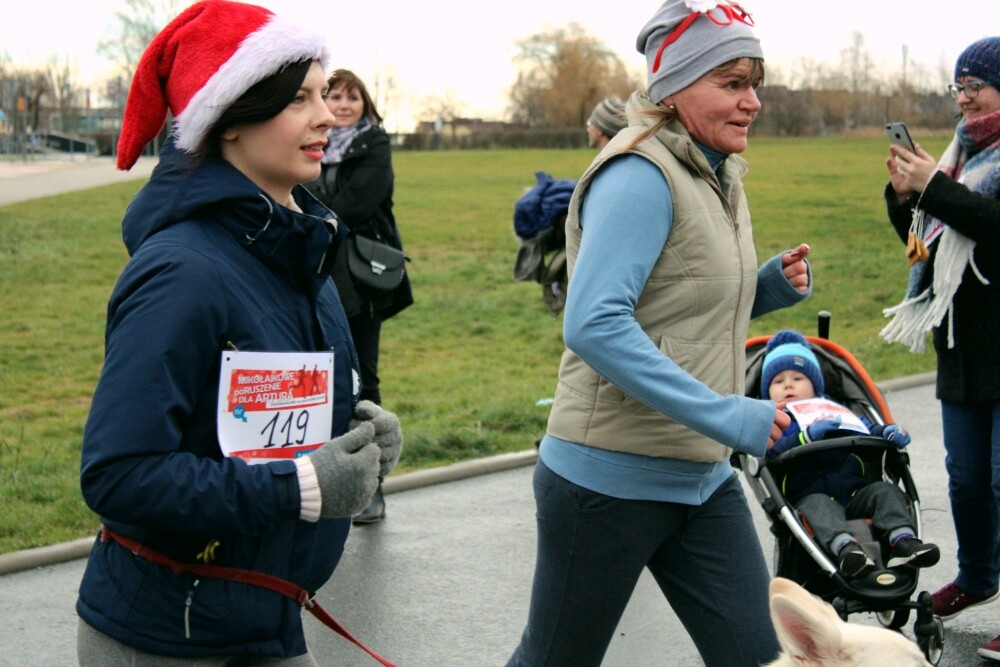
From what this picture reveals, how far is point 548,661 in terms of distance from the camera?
2.98 metres

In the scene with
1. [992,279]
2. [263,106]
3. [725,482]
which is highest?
[263,106]

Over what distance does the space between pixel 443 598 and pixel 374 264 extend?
1730 millimetres

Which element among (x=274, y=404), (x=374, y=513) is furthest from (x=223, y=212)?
(x=374, y=513)

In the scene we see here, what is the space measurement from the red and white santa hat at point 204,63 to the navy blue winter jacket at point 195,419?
0.12 meters

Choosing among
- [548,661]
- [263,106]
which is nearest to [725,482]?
[548,661]

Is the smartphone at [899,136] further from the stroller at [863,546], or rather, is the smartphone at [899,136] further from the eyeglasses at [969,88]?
the stroller at [863,546]

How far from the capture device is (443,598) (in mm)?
5176

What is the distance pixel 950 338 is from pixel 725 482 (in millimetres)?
1815

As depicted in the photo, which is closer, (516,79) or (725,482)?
(725,482)

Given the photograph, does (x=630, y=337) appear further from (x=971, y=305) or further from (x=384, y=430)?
(x=971, y=305)

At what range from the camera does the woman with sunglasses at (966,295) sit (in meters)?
4.33

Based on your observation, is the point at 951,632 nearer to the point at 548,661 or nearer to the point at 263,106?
the point at 548,661

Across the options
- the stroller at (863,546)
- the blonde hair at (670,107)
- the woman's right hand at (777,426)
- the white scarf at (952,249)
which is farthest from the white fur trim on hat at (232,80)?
the white scarf at (952,249)

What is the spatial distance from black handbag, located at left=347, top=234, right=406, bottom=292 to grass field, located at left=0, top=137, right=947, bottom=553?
1.66 meters
